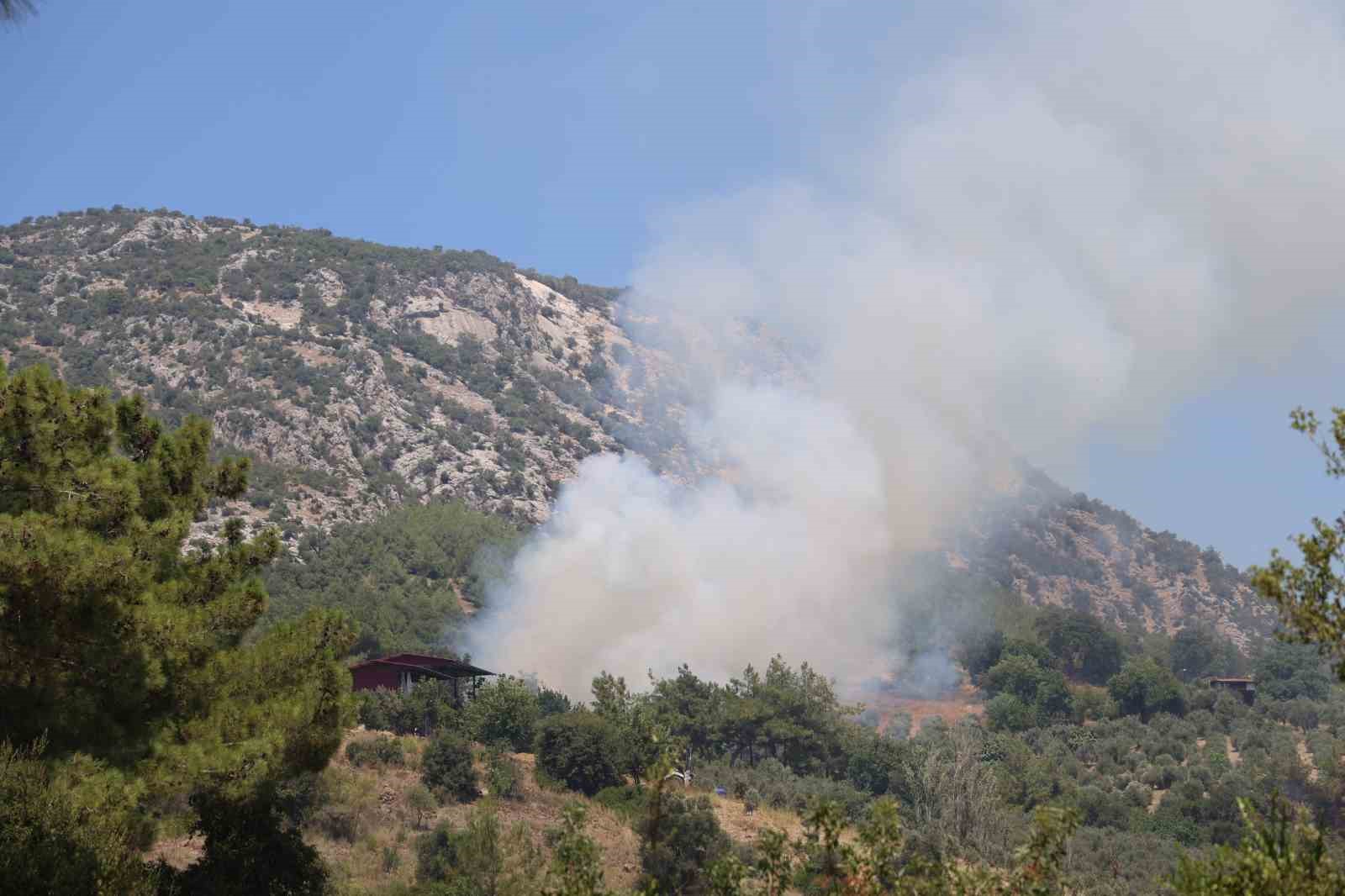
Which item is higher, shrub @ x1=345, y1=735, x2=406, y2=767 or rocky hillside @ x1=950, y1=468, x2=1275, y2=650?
rocky hillside @ x1=950, y1=468, x2=1275, y2=650

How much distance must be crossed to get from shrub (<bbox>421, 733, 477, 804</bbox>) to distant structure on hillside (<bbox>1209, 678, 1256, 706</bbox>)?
60.3m

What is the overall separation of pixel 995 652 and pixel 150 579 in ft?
252

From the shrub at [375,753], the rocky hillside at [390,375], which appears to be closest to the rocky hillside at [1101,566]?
the rocky hillside at [390,375]

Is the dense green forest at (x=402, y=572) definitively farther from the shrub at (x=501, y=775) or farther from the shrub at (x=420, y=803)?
the shrub at (x=420, y=803)

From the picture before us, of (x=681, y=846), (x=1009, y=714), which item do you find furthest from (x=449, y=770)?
(x=1009, y=714)

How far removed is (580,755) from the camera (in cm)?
4988

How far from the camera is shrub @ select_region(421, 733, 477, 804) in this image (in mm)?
44688

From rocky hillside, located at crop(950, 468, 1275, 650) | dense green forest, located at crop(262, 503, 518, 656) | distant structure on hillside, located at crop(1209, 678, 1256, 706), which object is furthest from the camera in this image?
rocky hillside, located at crop(950, 468, 1275, 650)

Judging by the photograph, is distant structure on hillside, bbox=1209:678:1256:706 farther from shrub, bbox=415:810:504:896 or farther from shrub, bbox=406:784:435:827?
shrub, bbox=415:810:504:896

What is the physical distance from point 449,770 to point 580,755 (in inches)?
235

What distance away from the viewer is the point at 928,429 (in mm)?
96625

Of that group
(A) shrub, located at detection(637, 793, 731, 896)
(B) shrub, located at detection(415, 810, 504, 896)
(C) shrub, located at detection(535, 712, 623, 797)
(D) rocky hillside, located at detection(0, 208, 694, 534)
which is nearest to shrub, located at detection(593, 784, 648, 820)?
(C) shrub, located at detection(535, 712, 623, 797)

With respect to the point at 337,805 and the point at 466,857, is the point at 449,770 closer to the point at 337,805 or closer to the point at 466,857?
the point at 337,805

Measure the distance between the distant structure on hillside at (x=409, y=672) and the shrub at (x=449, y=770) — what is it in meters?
13.7
